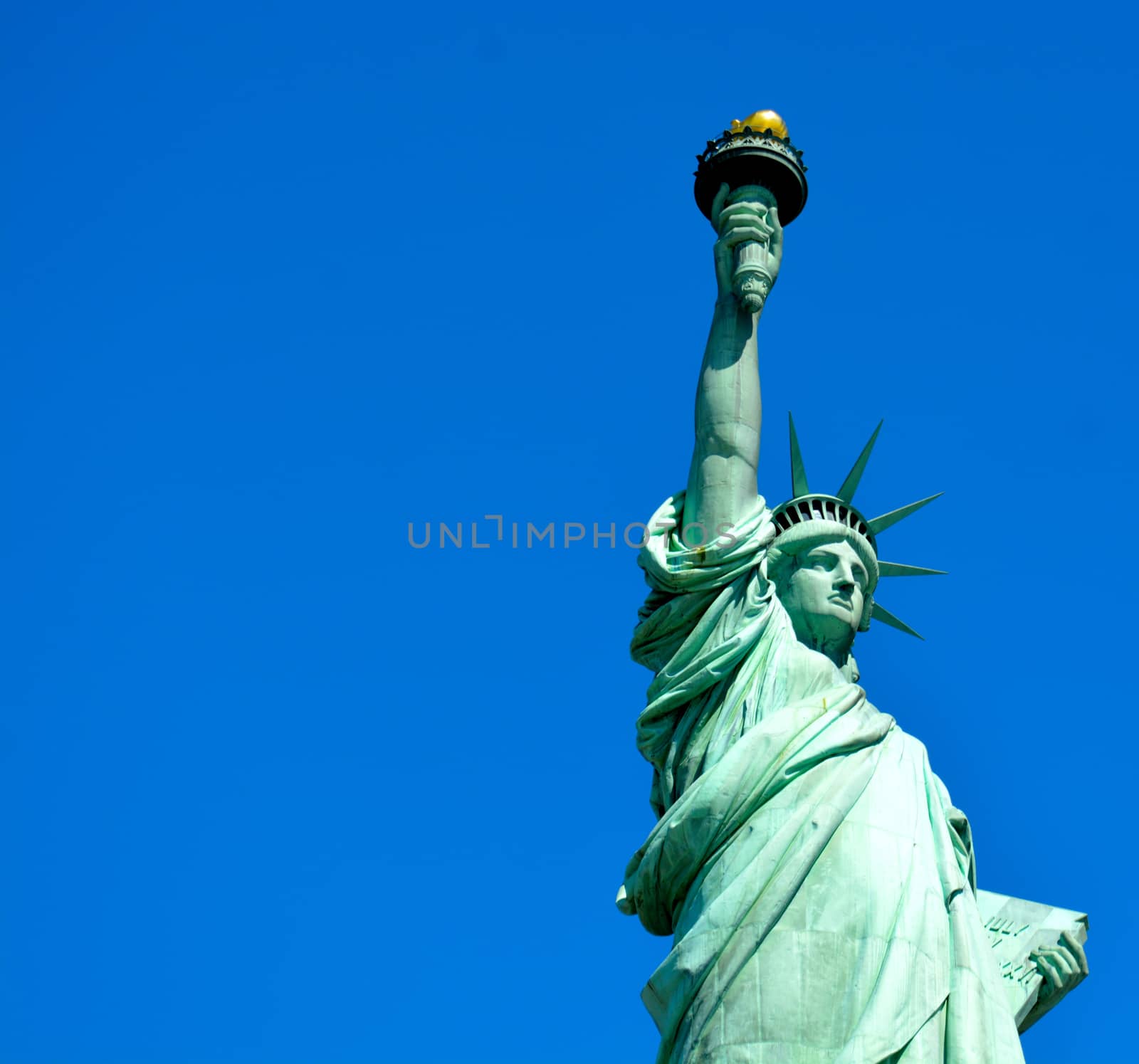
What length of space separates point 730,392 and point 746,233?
1.51 metres

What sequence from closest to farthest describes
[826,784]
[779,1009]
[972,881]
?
[779,1009], [826,784], [972,881]

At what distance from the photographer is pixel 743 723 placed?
48.0 ft

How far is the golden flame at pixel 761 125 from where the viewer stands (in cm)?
1708

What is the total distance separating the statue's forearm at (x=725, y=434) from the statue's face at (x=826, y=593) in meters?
0.68

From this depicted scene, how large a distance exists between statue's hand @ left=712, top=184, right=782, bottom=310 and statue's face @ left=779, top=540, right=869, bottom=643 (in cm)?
220

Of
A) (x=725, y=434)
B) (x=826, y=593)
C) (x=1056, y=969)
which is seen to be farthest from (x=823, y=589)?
(x=1056, y=969)

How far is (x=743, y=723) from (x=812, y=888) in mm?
1510

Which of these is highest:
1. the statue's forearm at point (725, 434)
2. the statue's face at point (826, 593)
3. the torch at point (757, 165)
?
the torch at point (757, 165)

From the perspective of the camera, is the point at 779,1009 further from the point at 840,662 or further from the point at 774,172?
the point at 774,172

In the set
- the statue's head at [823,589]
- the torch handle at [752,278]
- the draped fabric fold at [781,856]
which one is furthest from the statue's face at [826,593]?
the torch handle at [752,278]

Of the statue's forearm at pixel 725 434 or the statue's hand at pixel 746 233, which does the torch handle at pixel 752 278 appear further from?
the statue's forearm at pixel 725 434

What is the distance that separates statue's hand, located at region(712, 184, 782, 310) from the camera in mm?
16484

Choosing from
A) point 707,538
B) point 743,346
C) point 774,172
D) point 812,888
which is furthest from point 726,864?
point 774,172

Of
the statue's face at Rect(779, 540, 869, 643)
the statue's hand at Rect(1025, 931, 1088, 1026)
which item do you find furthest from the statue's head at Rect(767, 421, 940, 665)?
the statue's hand at Rect(1025, 931, 1088, 1026)
